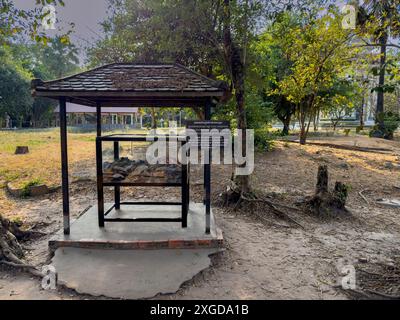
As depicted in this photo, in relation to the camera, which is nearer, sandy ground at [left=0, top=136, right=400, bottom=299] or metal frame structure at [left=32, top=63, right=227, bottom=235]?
sandy ground at [left=0, top=136, right=400, bottom=299]

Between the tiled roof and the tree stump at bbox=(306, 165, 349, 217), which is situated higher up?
the tiled roof

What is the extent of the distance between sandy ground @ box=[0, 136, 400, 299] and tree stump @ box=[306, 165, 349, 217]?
0.19 meters

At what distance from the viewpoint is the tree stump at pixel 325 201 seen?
5593mm

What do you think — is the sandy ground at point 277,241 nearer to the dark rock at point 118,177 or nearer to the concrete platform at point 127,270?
the concrete platform at point 127,270

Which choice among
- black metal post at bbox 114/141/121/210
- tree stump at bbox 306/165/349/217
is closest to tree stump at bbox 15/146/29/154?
black metal post at bbox 114/141/121/210

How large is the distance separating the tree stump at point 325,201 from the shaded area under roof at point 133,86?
2.99 m

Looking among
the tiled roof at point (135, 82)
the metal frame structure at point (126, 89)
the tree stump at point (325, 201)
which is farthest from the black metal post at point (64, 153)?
the tree stump at point (325, 201)

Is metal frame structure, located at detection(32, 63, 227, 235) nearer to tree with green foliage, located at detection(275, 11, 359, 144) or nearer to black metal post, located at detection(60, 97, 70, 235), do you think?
black metal post, located at detection(60, 97, 70, 235)

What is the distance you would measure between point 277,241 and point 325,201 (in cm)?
180

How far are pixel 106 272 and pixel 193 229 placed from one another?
138cm

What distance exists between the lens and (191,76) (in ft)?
13.8

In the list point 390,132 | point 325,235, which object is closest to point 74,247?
point 325,235

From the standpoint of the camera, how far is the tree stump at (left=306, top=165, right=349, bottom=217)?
5.59 m

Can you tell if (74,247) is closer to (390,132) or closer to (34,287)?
(34,287)
